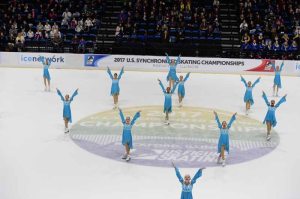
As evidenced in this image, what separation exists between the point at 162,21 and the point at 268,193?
16.3 m

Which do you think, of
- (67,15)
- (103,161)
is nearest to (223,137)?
(103,161)

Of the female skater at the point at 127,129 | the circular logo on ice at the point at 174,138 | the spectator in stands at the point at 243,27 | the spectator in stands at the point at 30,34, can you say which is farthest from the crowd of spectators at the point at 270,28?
the female skater at the point at 127,129

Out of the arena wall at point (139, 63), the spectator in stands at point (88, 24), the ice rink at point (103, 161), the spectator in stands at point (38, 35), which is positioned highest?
the spectator in stands at point (88, 24)

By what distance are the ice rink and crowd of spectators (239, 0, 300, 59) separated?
194 inches

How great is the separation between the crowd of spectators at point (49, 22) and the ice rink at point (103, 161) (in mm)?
5472

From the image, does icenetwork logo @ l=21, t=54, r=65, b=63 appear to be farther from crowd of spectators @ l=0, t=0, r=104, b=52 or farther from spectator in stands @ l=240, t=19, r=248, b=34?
spectator in stands @ l=240, t=19, r=248, b=34

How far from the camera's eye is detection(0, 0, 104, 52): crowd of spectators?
2464cm

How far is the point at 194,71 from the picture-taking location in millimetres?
23578

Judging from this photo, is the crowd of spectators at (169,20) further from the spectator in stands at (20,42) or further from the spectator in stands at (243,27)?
the spectator in stands at (20,42)

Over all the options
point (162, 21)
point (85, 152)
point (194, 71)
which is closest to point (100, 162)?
point (85, 152)

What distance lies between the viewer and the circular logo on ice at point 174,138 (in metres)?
12.5

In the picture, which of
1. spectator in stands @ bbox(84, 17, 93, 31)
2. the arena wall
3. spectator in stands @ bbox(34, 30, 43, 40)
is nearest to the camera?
the arena wall

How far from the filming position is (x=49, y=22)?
2642cm

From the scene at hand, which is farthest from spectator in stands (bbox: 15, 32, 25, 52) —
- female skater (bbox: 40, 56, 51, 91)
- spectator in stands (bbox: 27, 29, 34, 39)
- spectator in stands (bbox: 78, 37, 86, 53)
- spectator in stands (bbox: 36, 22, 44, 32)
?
female skater (bbox: 40, 56, 51, 91)
